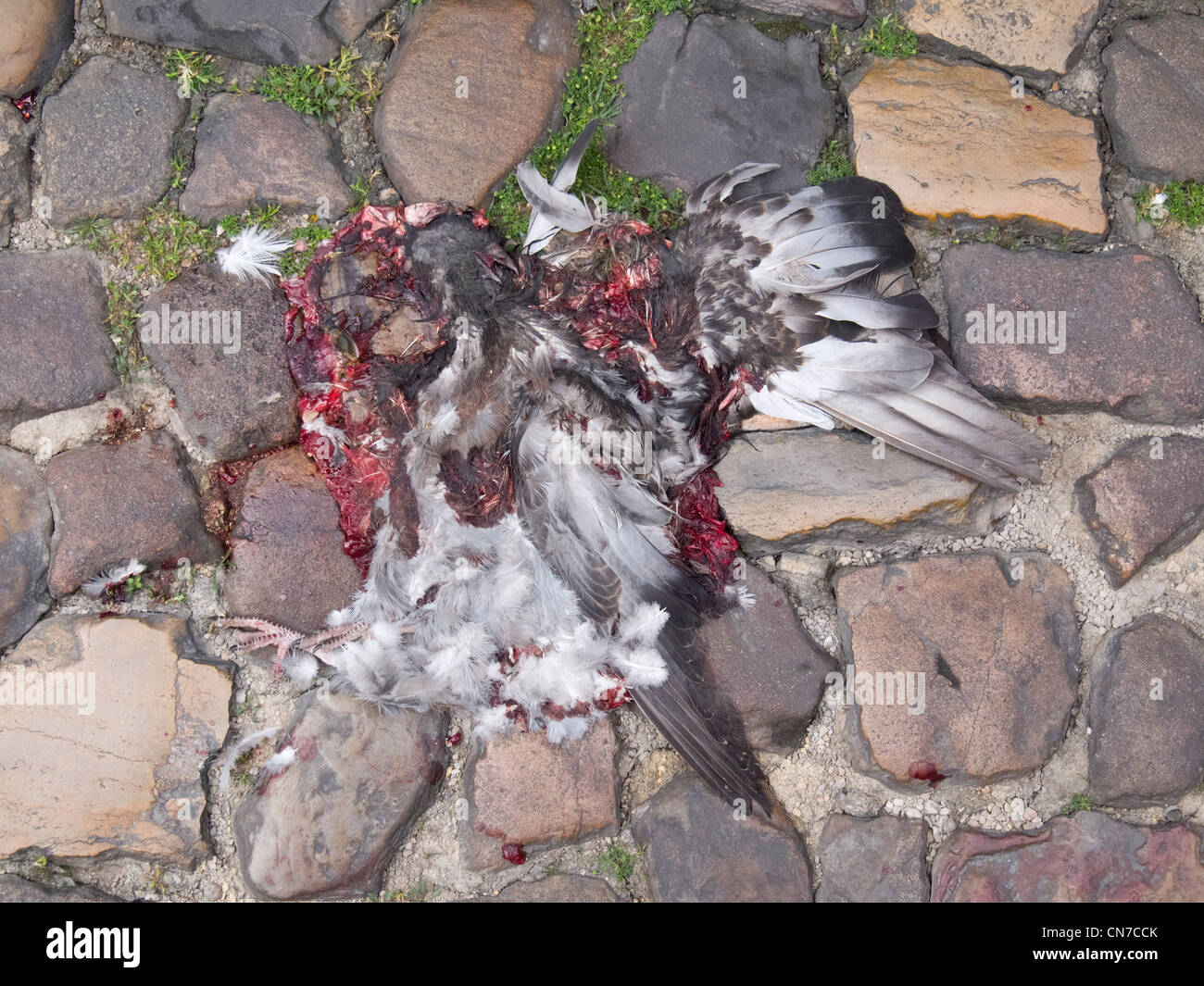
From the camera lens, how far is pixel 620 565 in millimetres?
2518

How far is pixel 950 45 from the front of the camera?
2.69 m

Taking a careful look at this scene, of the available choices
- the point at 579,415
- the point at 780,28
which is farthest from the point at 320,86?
the point at 780,28

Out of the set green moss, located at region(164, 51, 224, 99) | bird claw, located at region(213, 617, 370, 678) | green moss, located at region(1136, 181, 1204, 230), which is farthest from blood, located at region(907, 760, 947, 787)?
green moss, located at region(164, 51, 224, 99)

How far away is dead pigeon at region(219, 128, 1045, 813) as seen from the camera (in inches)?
98.3

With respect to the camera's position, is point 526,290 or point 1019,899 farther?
point 526,290

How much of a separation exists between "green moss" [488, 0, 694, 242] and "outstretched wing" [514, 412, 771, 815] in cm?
64

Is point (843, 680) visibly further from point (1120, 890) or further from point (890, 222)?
point (890, 222)

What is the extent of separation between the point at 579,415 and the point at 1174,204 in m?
1.79

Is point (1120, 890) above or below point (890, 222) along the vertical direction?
below

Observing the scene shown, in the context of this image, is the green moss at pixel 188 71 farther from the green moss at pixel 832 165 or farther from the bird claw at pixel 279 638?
the green moss at pixel 832 165

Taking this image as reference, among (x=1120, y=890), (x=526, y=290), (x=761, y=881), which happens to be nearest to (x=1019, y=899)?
(x=1120, y=890)

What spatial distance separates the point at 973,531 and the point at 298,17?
2.33 meters

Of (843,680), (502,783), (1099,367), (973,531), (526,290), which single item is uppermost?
(526,290)

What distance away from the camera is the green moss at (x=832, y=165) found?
2.67 metres
